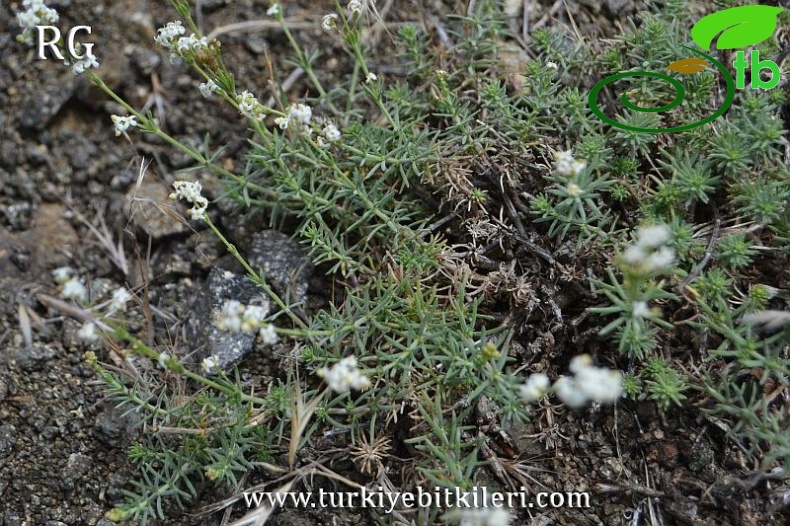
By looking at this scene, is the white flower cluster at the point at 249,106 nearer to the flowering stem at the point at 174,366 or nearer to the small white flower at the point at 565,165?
the flowering stem at the point at 174,366

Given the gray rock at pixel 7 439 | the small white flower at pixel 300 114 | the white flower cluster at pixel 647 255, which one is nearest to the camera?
the white flower cluster at pixel 647 255

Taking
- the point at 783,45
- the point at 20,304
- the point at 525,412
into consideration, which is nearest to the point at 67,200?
the point at 20,304

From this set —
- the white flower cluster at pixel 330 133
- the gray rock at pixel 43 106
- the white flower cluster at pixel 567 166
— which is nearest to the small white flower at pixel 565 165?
the white flower cluster at pixel 567 166

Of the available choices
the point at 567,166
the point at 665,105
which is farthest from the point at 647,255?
the point at 665,105

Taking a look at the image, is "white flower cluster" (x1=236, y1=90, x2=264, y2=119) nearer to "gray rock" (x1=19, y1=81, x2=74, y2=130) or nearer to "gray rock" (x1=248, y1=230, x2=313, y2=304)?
"gray rock" (x1=248, y1=230, x2=313, y2=304)

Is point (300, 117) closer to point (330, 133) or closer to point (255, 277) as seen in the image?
point (330, 133)

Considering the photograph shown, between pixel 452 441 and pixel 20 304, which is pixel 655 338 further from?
pixel 20 304
